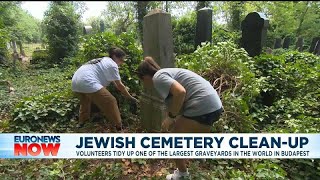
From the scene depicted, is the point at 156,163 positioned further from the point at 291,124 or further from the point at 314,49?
the point at 314,49

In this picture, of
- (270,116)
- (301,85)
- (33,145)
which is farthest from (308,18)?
(33,145)

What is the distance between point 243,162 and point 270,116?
154 centimetres

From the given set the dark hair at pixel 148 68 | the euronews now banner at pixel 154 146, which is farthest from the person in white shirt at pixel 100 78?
the dark hair at pixel 148 68

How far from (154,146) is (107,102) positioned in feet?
3.81

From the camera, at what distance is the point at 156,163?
11.8 feet

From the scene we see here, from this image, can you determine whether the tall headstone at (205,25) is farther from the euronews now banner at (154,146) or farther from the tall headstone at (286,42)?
the tall headstone at (286,42)

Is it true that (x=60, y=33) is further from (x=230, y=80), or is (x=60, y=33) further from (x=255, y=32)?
(x=230, y=80)

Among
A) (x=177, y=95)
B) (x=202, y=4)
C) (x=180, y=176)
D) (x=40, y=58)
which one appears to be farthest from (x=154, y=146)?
(x=202, y=4)

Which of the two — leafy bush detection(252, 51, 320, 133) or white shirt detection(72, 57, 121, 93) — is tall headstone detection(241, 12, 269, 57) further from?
white shirt detection(72, 57, 121, 93)

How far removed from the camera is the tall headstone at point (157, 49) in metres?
3.96

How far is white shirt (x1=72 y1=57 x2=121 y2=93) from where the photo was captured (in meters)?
3.92

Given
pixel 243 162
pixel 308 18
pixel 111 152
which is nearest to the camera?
pixel 111 152

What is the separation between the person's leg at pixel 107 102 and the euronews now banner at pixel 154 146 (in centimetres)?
83

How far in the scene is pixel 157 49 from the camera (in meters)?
4.01
